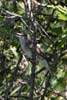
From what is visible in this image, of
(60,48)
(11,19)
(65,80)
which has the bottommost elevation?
(65,80)

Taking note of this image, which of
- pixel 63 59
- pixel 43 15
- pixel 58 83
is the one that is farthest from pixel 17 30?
pixel 58 83

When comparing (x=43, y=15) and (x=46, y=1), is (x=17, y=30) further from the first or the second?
(x=46, y=1)

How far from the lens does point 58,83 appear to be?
2.66 meters

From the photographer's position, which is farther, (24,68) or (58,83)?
(24,68)

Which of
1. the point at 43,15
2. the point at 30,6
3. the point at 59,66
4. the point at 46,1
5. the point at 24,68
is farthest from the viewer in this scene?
the point at 24,68

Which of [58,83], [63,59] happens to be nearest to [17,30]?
[63,59]

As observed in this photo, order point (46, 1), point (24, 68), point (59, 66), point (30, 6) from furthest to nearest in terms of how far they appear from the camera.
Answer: point (24, 68) → point (59, 66) → point (46, 1) → point (30, 6)

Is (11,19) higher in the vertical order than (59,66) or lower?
higher

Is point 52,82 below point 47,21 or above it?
below

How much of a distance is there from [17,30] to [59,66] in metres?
0.51

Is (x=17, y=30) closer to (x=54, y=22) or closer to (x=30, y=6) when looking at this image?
(x=54, y=22)

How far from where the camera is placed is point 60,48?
2672mm

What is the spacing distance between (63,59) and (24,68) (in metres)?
0.57

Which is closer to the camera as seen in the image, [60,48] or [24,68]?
[60,48]
